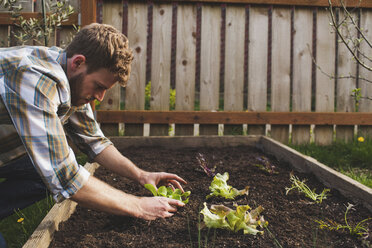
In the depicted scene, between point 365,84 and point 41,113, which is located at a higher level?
point 365,84

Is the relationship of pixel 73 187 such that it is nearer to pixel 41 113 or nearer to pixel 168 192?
pixel 41 113

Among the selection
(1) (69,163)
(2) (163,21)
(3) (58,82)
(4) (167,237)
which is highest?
(2) (163,21)

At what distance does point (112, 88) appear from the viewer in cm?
370

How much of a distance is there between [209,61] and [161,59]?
0.52 m

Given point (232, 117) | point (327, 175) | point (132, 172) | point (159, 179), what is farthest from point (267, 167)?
point (232, 117)

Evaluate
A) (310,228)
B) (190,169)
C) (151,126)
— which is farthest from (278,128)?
(310,228)

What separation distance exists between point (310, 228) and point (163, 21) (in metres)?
2.77

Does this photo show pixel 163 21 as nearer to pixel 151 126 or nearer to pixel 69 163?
pixel 151 126

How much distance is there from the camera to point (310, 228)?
1614 millimetres

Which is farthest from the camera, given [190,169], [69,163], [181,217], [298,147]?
[298,147]

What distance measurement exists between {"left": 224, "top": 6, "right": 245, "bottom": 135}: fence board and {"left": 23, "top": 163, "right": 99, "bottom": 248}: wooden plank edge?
232cm

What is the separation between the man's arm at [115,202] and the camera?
141 centimetres

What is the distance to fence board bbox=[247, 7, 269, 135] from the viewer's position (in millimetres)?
3850

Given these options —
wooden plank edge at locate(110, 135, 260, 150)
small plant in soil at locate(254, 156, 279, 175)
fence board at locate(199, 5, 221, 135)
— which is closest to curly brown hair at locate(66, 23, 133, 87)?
small plant in soil at locate(254, 156, 279, 175)
